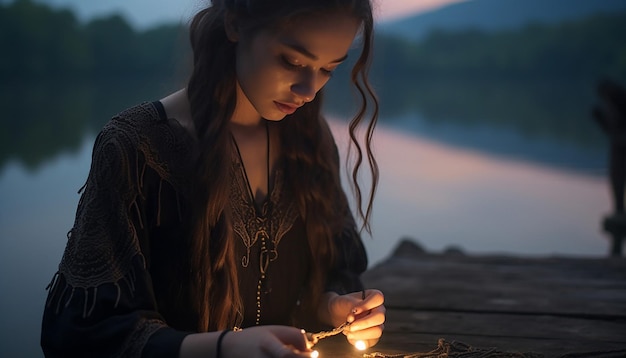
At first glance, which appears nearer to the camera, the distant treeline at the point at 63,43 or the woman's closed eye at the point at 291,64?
the woman's closed eye at the point at 291,64

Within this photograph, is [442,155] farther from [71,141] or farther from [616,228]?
[616,228]

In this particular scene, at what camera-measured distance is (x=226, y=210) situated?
198cm

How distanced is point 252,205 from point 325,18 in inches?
23.0

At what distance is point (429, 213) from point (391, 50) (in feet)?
86.8

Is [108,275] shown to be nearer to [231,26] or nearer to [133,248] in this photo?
[133,248]

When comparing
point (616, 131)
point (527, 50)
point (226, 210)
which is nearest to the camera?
point (226, 210)

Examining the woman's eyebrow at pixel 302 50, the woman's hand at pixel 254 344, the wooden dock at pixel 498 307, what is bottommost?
the wooden dock at pixel 498 307

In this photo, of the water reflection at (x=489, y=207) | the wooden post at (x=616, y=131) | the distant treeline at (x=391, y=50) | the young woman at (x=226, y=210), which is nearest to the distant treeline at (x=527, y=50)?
the distant treeline at (x=391, y=50)

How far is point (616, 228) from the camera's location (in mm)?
7812

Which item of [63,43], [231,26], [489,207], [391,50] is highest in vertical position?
[391,50]

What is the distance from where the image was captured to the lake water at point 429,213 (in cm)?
615

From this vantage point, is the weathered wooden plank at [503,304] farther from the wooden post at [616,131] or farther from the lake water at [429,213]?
the wooden post at [616,131]

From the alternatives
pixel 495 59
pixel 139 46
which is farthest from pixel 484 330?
pixel 495 59

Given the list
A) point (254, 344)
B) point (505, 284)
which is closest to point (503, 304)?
point (505, 284)
